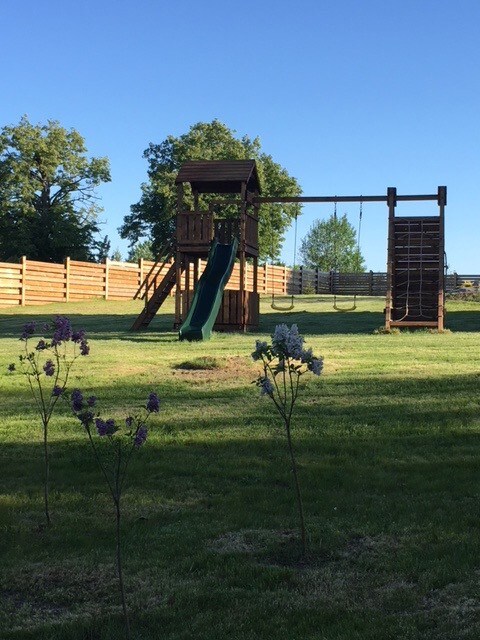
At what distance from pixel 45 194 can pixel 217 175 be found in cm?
2853

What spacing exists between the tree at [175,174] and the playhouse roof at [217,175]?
91.4 ft

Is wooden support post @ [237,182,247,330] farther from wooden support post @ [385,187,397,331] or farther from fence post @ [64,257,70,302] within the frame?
fence post @ [64,257,70,302]

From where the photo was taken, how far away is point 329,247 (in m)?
88.5

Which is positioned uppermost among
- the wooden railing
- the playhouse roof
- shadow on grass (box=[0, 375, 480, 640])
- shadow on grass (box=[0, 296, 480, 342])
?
the playhouse roof

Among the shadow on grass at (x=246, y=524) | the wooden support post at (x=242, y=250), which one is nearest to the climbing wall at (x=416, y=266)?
the wooden support post at (x=242, y=250)

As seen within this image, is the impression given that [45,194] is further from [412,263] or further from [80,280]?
[412,263]

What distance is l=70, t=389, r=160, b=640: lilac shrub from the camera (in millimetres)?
4035

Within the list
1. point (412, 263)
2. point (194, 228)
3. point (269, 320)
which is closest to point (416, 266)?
point (412, 263)

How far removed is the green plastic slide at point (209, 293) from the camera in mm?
19219

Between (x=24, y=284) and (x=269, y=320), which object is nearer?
(x=269, y=320)

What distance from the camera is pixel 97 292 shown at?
40.3 meters

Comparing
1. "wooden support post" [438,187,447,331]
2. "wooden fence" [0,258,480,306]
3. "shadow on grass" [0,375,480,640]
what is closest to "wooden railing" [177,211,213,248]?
"wooden support post" [438,187,447,331]

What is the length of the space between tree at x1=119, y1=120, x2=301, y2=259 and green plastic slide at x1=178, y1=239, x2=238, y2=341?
30112 mm

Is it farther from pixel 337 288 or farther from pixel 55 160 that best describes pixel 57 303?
pixel 337 288
